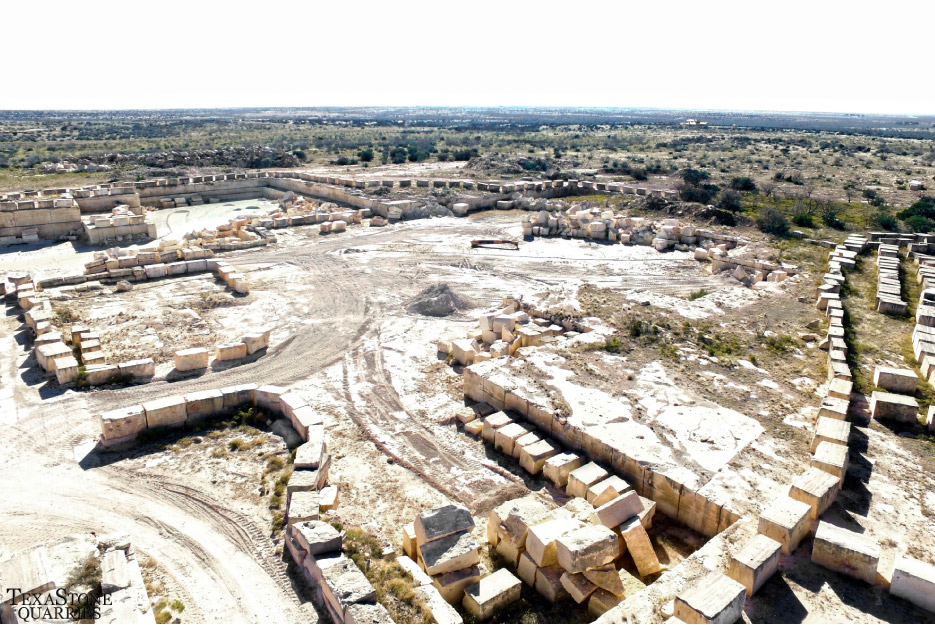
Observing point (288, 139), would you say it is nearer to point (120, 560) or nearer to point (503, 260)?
point (503, 260)

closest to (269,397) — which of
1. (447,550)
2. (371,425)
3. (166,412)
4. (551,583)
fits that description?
(166,412)

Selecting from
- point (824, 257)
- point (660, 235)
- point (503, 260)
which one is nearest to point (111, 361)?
point (503, 260)

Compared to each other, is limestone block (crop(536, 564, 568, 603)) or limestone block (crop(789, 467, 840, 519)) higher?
limestone block (crop(789, 467, 840, 519))

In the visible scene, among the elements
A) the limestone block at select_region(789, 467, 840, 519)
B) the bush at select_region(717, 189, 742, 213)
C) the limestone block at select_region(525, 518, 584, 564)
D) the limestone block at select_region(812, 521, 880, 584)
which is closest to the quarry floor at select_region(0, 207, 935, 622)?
the limestone block at select_region(812, 521, 880, 584)

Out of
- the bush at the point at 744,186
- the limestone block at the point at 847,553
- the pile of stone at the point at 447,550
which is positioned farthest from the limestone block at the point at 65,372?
the bush at the point at 744,186

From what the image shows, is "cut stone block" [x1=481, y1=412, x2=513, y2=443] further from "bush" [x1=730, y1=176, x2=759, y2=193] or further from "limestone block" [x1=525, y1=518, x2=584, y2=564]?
"bush" [x1=730, y1=176, x2=759, y2=193]

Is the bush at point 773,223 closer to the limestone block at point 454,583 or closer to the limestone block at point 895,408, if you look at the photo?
the limestone block at point 895,408
